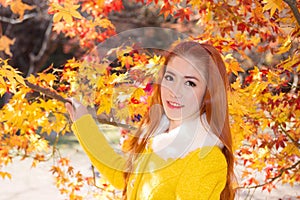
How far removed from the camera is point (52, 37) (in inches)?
290

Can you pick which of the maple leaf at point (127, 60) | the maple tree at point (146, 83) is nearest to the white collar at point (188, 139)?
the maple tree at point (146, 83)

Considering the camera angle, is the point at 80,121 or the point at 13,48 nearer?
the point at 80,121

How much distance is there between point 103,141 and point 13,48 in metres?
5.96

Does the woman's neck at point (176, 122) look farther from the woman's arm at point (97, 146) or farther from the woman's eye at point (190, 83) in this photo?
the woman's arm at point (97, 146)

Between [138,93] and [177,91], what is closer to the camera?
[177,91]

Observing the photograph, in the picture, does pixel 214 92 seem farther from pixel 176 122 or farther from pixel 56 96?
pixel 56 96

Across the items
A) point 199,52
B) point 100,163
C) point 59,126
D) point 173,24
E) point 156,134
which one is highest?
point 199,52

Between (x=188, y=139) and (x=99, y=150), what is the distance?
322 millimetres

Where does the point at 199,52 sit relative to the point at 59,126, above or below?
above

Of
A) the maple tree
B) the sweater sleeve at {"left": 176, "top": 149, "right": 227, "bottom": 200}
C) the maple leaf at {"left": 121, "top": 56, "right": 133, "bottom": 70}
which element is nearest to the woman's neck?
the sweater sleeve at {"left": 176, "top": 149, "right": 227, "bottom": 200}

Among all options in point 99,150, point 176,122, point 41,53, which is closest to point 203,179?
point 176,122

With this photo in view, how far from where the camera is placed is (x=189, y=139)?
1.28m

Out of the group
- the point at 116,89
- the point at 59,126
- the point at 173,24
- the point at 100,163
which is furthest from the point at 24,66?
the point at 100,163

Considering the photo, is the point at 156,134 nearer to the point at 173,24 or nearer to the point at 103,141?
the point at 103,141
